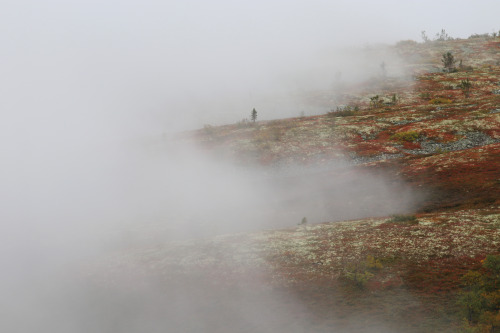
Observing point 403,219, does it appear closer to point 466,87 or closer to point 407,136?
point 407,136

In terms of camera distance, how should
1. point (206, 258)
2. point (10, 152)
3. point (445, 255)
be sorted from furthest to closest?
point (10, 152), point (206, 258), point (445, 255)

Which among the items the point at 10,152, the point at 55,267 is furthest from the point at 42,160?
the point at 55,267

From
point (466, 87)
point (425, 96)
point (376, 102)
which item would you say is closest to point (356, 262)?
point (376, 102)

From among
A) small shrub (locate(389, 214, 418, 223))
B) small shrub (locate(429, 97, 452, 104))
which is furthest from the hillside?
small shrub (locate(429, 97, 452, 104))

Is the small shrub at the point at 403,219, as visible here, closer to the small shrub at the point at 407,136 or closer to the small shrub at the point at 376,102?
the small shrub at the point at 407,136

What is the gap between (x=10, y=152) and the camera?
92.4 metres

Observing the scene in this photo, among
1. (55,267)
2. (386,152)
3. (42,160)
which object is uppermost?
(42,160)

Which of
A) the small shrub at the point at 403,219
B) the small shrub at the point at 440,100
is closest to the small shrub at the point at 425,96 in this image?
the small shrub at the point at 440,100

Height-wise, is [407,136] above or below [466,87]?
below

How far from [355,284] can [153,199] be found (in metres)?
48.1

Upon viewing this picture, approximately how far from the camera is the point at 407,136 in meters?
73.1

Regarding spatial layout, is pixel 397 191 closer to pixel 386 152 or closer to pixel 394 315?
pixel 386 152

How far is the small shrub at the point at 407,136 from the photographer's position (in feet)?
237

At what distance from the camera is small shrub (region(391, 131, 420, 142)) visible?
72125 millimetres
